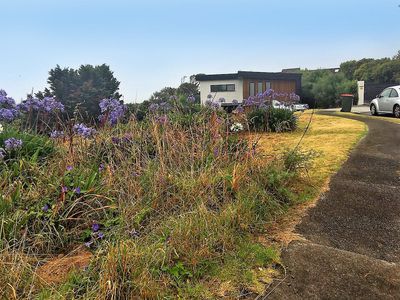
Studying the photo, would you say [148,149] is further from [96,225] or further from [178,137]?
[96,225]

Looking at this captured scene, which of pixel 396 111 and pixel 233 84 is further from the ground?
pixel 233 84

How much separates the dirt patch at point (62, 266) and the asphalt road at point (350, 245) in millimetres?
1412

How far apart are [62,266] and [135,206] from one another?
0.92m

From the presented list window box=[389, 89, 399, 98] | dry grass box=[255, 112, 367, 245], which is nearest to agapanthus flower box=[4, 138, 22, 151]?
dry grass box=[255, 112, 367, 245]

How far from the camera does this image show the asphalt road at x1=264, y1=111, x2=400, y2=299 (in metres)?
3.06

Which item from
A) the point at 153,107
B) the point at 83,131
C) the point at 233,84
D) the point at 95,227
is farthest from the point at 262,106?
the point at 233,84

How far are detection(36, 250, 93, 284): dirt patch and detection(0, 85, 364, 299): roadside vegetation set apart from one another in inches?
0.5

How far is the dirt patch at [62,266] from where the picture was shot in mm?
2750

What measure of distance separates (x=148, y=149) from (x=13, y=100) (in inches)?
75.3

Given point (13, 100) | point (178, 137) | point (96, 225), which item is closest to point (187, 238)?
point (96, 225)

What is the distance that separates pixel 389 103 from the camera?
1803 cm

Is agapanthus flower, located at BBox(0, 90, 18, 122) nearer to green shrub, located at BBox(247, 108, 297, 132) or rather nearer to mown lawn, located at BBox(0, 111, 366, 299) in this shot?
mown lawn, located at BBox(0, 111, 366, 299)

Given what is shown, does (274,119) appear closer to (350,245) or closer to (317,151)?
(317,151)

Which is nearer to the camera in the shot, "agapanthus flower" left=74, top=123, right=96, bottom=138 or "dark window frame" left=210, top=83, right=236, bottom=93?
"agapanthus flower" left=74, top=123, right=96, bottom=138
